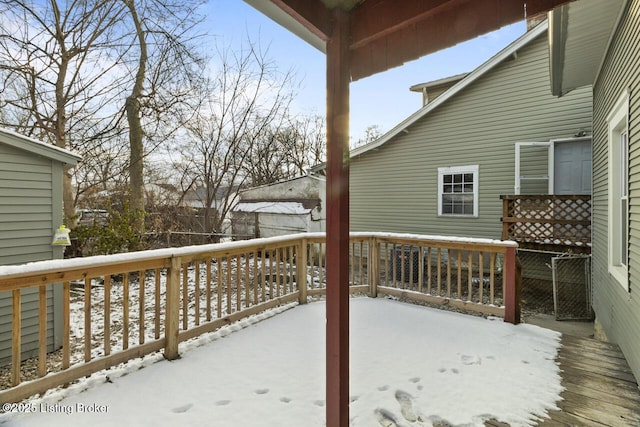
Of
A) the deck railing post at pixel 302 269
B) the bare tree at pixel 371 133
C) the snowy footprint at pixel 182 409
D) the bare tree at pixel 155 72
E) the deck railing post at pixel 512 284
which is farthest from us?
the bare tree at pixel 371 133

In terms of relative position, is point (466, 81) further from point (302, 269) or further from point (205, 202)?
point (205, 202)

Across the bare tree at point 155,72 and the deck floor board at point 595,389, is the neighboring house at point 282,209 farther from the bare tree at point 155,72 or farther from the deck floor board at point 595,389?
the deck floor board at point 595,389

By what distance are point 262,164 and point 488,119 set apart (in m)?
12.8

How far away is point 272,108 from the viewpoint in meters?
11.7

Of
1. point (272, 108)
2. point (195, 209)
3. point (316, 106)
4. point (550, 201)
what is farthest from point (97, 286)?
point (316, 106)

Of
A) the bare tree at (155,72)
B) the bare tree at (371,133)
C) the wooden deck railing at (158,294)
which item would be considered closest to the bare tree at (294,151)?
the bare tree at (371,133)

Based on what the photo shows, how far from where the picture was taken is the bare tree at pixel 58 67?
783 centimetres

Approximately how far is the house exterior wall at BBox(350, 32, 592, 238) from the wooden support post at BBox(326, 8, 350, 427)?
7270 mm

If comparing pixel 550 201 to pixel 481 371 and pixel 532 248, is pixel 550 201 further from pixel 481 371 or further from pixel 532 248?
pixel 481 371

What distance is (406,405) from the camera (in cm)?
228

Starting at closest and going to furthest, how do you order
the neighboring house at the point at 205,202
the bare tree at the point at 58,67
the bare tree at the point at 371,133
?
the bare tree at the point at 58,67
the neighboring house at the point at 205,202
the bare tree at the point at 371,133

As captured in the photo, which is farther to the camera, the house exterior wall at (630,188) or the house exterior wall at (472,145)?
the house exterior wall at (472,145)

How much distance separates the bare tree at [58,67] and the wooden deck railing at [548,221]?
33.8 feet

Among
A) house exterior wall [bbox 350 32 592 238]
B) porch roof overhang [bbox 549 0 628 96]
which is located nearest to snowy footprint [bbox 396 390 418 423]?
porch roof overhang [bbox 549 0 628 96]
